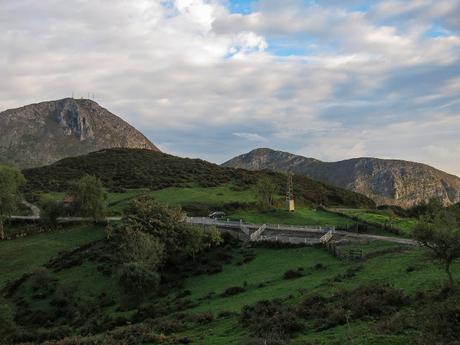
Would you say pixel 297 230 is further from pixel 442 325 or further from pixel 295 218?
pixel 442 325

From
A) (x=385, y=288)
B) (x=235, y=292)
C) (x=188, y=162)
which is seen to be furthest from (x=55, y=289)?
(x=188, y=162)

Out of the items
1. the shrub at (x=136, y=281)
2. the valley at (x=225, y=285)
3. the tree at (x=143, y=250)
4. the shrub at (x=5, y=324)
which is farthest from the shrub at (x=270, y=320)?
the tree at (x=143, y=250)

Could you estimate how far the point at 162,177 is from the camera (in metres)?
140

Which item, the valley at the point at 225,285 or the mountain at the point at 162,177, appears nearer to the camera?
the valley at the point at 225,285

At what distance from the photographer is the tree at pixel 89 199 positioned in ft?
273

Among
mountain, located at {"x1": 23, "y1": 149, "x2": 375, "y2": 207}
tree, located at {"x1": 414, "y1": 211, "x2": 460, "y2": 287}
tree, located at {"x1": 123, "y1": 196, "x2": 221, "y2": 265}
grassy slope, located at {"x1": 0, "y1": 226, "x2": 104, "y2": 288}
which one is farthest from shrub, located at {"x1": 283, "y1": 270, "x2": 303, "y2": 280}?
mountain, located at {"x1": 23, "y1": 149, "x2": 375, "y2": 207}

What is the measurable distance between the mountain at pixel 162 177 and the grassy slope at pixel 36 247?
44.1 metres

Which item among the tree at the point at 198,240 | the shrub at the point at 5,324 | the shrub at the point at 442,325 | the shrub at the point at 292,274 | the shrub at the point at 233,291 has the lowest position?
the shrub at the point at 5,324

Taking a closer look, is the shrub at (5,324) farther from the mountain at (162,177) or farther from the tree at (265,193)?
the mountain at (162,177)

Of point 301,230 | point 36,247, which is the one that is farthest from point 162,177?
point 301,230

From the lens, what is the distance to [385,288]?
88.2 feet

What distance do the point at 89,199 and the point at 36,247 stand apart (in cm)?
1509

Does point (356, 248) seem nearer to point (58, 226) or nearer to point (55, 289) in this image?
point (55, 289)

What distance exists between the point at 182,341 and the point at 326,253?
82.0 ft
